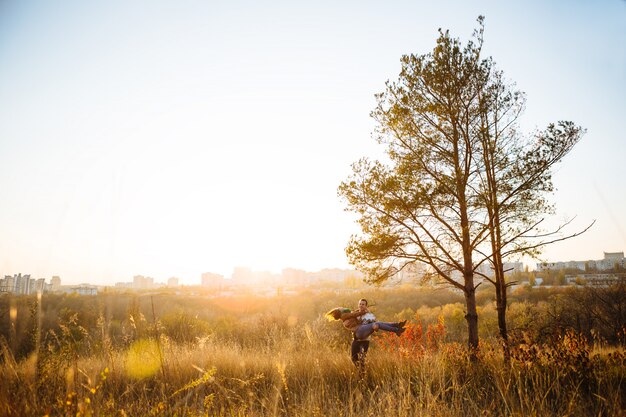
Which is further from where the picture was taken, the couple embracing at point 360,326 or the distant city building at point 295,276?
the distant city building at point 295,276

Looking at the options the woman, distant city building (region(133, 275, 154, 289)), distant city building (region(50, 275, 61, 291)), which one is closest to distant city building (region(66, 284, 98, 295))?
distant city building (region(50, 275, 61, 291))

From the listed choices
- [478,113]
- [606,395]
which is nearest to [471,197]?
[478,113]

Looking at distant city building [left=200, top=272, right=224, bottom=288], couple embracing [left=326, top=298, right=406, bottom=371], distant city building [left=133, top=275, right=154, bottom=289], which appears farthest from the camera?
distant city building [left=133, top=275, right=154, bottom=289]

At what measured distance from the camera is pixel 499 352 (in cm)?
838

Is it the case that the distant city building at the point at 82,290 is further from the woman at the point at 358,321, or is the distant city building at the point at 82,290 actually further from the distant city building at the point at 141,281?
the distant city building at the point at 141,281

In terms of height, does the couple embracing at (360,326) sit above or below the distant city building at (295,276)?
above

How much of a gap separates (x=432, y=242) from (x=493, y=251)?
4.65 feet

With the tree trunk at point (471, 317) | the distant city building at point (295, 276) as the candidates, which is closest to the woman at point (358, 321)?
the tree trunk at point (471, 317)

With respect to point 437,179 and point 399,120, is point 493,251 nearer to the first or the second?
point 437,179

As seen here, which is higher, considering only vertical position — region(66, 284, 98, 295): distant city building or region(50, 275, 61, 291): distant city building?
region(50, 275, 61, 291): distant city building

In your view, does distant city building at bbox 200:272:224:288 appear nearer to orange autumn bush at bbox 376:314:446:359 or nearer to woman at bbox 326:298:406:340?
orange autumn bush at bbox 376:314:446:359

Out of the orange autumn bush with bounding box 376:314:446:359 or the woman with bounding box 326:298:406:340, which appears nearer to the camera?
the woman with bounding box 326:298:406:340

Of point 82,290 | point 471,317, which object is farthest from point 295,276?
point 471,317

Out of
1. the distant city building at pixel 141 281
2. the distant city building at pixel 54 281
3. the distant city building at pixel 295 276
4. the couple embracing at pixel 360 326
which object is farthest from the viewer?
the distant city building at pixel 295 276
